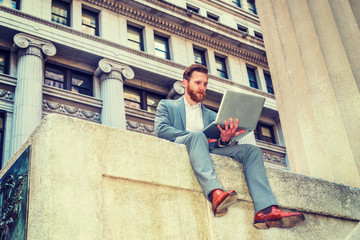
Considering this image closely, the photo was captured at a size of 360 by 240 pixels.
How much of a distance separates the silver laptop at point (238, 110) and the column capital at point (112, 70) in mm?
17975

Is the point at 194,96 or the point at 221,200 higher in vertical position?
the point at 194,96

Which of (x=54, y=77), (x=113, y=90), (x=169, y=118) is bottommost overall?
(x=169, y=118)

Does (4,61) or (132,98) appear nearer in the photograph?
(4,61)

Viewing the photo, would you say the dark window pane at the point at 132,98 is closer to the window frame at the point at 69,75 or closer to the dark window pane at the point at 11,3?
the window frame at the point at 69,75

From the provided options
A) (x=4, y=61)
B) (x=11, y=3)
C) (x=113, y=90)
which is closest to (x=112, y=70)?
(x=113, y=90)

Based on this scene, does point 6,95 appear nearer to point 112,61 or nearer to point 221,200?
point 112,61

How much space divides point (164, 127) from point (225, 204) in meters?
1.42

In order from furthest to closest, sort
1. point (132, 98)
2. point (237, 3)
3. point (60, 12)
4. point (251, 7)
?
point (251, 7) < point (237, 3) < point (132, 98) < point (60, 12)

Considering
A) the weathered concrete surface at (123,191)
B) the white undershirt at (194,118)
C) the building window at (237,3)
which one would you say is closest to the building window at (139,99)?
the building window at (237,3)

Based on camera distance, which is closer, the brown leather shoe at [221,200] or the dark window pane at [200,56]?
the brown leather shoe at [221,200]

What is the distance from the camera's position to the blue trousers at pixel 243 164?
176 inches

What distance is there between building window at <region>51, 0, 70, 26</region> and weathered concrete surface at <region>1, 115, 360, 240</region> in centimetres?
2024

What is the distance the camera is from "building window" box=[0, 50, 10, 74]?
2031 centimetres

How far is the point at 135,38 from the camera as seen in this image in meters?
25.8
